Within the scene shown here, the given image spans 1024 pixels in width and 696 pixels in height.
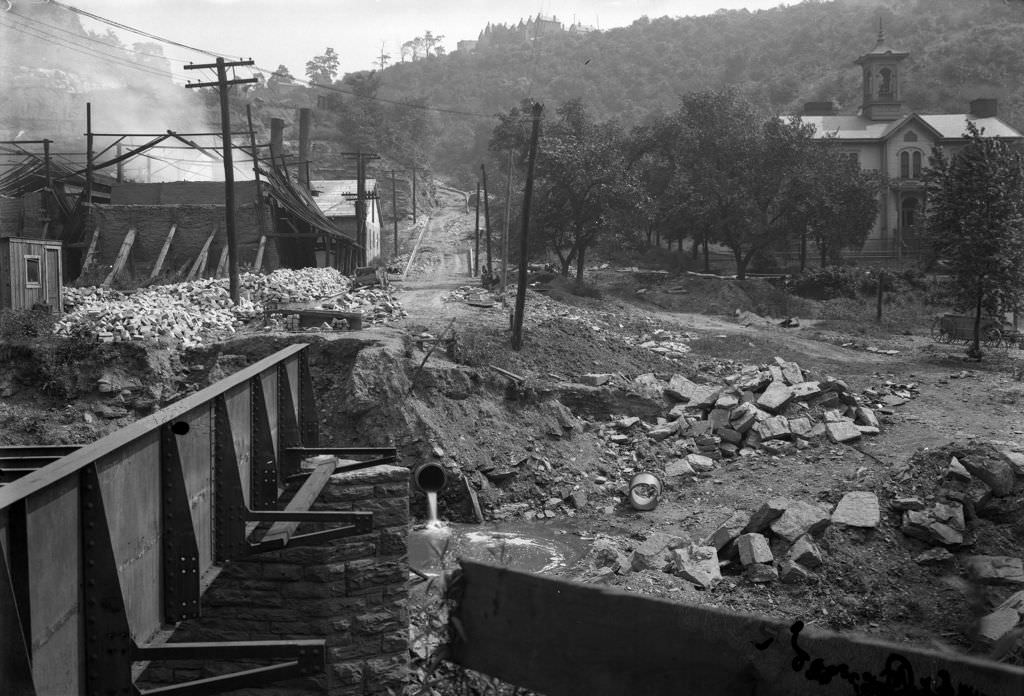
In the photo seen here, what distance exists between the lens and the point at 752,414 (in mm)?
20547

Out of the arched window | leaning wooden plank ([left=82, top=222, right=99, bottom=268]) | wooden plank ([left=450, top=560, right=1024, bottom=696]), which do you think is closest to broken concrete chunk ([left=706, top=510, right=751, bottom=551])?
wooden plank ([left=450, top=560, right=1024, bottom=696])

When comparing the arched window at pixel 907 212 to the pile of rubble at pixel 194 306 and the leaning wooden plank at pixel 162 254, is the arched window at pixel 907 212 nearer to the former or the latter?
the pile of rubble at pixel 194 306

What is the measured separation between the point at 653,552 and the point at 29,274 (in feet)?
55.3

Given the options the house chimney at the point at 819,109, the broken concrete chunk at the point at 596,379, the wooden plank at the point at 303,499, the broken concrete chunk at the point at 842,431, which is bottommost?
the broken concrete chunk at the point at 842,431

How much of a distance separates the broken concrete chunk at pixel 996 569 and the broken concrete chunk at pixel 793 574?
237cm

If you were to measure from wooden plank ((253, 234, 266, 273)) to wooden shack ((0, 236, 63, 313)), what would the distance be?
357 inches

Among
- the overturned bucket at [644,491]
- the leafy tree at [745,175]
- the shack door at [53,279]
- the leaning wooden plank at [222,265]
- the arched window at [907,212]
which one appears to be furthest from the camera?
the arched window at [907,212]

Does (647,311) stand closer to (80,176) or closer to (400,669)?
(80,176)

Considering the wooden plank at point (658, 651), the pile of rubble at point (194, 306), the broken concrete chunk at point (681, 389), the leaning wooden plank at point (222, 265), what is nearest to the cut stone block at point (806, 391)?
the broken concrete chunk at point (681, 389)

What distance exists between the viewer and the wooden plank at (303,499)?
6.48 metres

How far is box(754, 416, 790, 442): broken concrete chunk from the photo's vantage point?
19938 millimetres

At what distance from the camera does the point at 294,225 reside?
→ 37.0m

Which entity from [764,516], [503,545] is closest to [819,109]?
[764,516]

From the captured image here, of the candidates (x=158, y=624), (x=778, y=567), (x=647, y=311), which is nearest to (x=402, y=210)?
(x=647, y=311)
